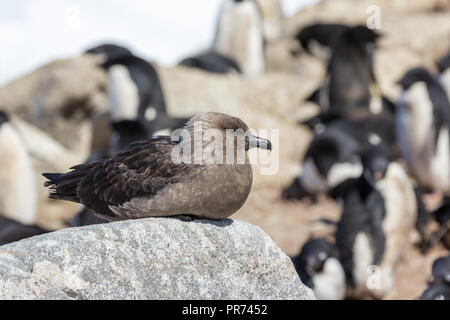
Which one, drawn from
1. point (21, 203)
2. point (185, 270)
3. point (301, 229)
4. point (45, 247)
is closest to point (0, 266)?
point (45, 247)

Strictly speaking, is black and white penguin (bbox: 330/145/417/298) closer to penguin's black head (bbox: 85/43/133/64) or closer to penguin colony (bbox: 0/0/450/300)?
penguin colony (bbox: 0/0/450/300)

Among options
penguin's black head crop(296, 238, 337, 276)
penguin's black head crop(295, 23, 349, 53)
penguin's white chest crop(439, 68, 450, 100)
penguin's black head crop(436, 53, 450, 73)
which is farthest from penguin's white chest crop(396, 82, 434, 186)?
penguin's black head crop(295, 23, 349, 53)

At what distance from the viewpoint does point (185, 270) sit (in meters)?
4.14

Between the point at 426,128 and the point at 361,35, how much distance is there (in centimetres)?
343

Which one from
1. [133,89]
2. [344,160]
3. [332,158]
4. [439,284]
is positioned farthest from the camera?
[133,89]

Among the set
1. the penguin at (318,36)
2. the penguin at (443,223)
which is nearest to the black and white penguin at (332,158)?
A: the penguin at (443,223)

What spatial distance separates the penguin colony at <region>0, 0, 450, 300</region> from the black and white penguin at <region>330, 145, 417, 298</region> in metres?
0.01

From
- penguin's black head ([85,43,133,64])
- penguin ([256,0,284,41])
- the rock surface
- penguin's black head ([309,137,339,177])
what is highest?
penguin ([256,0,284,41])

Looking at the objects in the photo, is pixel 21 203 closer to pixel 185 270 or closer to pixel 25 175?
pixel 25 175

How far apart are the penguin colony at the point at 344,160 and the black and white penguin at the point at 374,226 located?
0.04 ft

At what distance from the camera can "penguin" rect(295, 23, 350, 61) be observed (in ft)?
63.8

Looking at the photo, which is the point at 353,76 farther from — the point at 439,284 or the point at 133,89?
the point at 439,284

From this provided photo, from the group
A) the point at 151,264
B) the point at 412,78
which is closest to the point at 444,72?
the point at 412,78

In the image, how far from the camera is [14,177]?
492 inches
